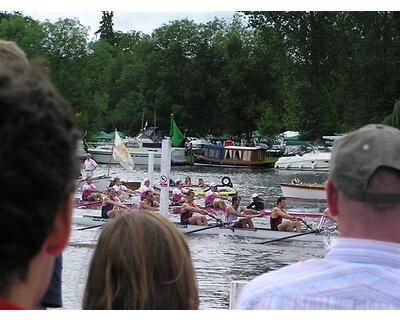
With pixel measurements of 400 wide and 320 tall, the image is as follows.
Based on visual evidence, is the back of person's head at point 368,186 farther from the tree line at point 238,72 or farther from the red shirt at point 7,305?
the tree line at point 238,72

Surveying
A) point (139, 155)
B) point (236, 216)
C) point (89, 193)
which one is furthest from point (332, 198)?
point (139, 155)

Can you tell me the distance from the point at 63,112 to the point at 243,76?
52358 mm

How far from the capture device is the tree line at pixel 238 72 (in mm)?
42750

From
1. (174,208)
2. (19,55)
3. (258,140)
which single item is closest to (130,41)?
(258,140)

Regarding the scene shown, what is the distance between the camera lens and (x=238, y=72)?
175ft

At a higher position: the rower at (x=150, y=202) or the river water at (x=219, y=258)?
the rower at (x=150, y=202)

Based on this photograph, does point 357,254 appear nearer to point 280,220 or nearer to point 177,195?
point 280,220

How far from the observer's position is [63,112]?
1206 millimetres

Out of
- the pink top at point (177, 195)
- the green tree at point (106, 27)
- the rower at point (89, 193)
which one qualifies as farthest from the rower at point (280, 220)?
the green tree at point (106, 27)

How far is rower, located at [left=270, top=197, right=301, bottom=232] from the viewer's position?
1725 cm

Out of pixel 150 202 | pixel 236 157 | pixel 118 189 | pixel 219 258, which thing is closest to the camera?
pixel 219 258

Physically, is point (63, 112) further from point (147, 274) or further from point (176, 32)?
point (176, 32)

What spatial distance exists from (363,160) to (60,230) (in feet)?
3.10

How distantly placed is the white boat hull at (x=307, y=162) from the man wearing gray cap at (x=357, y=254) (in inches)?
1601
